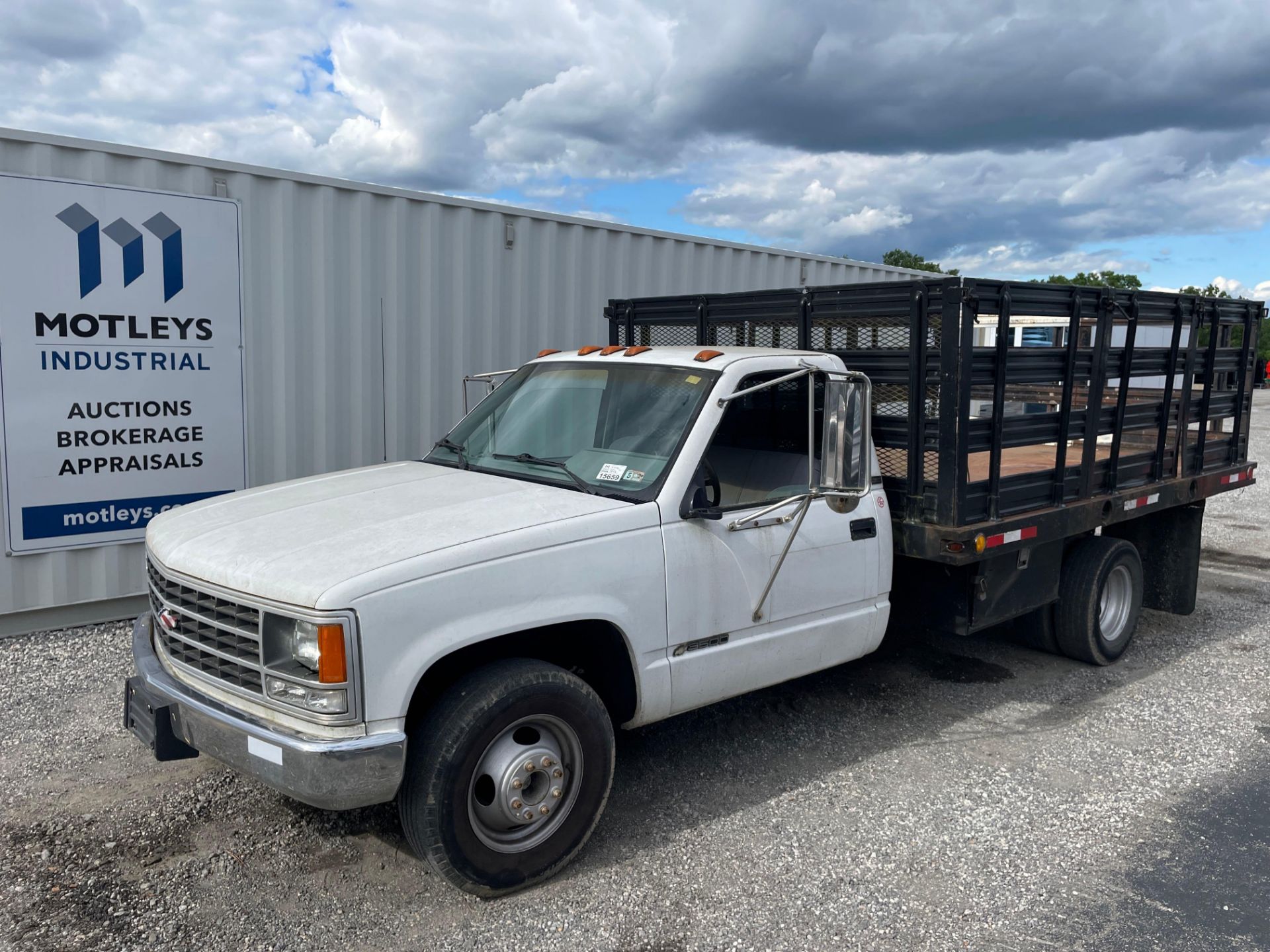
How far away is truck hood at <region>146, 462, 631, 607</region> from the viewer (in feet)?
10.8

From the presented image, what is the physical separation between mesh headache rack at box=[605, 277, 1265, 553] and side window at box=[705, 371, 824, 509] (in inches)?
21.3

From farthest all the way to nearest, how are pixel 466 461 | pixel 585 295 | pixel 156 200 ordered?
1. pixel 585 295
2. pixel 156 200
3. pixel 466 461

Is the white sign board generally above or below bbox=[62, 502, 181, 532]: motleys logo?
above

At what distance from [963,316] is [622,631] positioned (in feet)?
7.74

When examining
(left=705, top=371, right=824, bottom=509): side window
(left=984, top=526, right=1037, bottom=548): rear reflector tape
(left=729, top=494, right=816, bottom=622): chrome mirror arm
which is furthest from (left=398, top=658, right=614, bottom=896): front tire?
(left=984, top=526, right=1037, bottom=548): rear reflector tape

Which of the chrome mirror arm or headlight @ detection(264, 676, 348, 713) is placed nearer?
headlight @ detection(264, 676, 348, 713)

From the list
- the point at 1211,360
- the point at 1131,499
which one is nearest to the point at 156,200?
the point at 1131,499

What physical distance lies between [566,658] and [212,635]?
4.43 feet

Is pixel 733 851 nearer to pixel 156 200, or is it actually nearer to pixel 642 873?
pixel 642 873

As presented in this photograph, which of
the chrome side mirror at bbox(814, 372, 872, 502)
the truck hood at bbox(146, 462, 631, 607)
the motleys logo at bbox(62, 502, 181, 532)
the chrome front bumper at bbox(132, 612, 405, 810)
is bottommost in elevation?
the chrome front bumper at bbox(132, 612, 405, 810)

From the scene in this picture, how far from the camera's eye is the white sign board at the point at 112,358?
622 centimetres

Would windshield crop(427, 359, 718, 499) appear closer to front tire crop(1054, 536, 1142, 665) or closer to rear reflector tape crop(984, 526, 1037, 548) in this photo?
rear reflector tape crop(984, 526, 1037, 548)

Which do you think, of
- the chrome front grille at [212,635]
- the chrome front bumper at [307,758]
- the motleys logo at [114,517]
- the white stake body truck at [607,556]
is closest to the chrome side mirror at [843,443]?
the white stake body truck at [607,556]

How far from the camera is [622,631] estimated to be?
380cm
